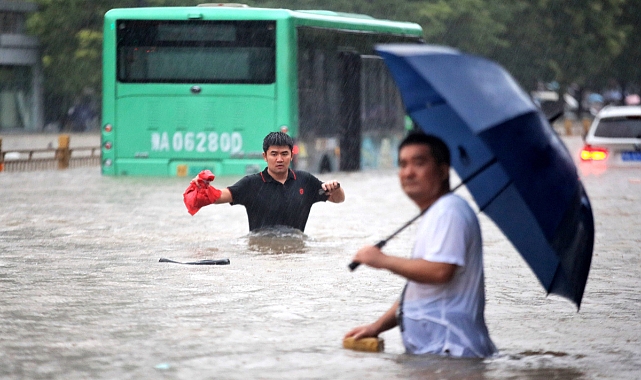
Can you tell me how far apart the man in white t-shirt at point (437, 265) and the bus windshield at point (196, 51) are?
1637 cm

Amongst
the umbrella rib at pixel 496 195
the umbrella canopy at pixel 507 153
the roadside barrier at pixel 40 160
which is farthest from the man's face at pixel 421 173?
the roadside barrier at pixel 40 160

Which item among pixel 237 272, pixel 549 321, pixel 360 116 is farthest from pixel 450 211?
pixel 360 116

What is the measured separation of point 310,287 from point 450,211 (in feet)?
13.8

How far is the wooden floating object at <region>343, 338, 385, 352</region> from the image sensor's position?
623 cm

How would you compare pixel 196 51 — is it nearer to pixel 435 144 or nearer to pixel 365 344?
pixel 365 344

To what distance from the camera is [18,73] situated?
5697cm

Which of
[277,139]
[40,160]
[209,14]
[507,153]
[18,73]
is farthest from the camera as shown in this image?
[18,73]

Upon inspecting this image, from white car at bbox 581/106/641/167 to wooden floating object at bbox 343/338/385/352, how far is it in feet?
51.5

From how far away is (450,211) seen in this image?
5.45m

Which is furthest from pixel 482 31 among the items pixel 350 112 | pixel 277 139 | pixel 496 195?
pixel 496 195

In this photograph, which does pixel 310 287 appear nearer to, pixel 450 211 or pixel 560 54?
pixel 450 211

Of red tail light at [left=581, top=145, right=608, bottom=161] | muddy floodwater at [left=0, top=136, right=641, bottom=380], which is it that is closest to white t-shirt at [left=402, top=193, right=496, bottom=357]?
muddy floodwater at [left=0, top=136, right=641, bottom=380]

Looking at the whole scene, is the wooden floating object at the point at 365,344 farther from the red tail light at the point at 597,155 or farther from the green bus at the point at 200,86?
the green bus at the point at 200,86

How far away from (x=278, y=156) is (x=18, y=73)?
4836 centimetres
